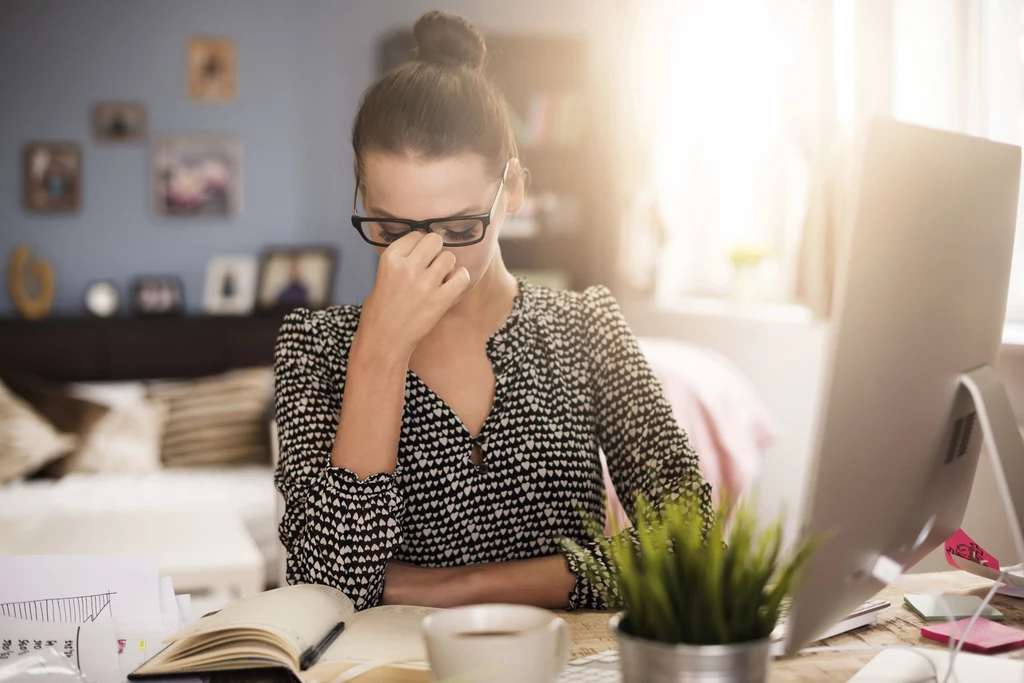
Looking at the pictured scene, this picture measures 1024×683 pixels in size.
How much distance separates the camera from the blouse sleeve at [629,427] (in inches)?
47.9

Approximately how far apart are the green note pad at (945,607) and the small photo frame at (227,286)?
3592 millimetres

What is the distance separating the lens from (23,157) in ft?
13.2

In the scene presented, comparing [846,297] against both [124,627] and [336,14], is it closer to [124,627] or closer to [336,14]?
[124,627]

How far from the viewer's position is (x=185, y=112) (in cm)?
419

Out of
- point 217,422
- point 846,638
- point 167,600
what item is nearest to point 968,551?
point 846,638

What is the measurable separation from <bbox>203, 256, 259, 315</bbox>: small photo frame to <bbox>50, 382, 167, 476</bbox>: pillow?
0.72 m

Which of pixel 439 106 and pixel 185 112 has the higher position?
pixel 185 112

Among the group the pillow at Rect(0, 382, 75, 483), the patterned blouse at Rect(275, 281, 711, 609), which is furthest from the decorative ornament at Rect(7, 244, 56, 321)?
the patterned blouse at Rect(275, 281, 711, 609)

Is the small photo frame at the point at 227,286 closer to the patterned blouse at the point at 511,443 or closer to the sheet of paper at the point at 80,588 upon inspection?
the patterned blouse at the point at 511,443

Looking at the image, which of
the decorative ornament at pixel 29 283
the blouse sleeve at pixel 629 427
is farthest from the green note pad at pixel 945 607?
the decorative ornament at pixel 29 283

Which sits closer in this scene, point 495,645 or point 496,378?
point 495,645

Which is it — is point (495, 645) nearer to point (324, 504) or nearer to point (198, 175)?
point (324, 504)

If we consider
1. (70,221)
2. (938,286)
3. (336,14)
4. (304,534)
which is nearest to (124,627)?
(304,534)

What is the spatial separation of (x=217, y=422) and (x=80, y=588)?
277cm
